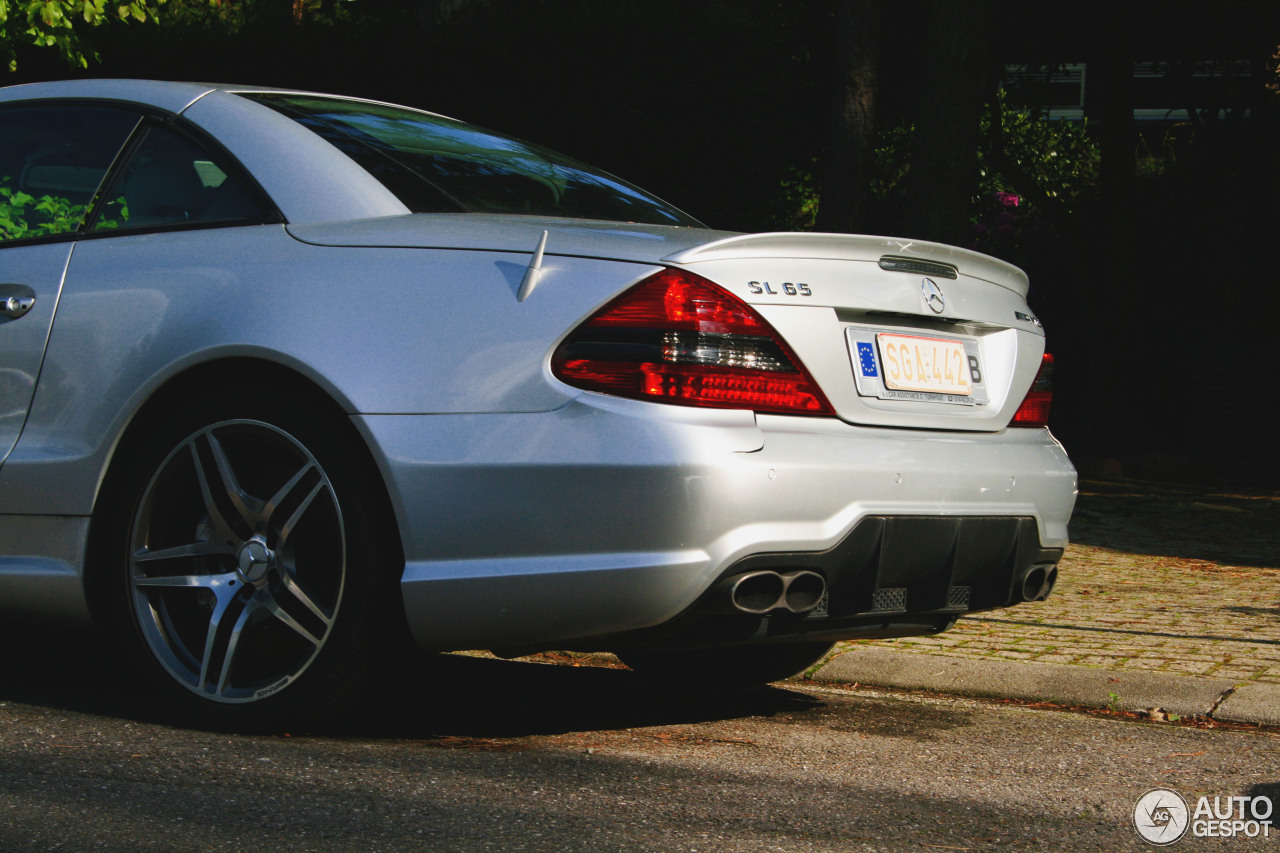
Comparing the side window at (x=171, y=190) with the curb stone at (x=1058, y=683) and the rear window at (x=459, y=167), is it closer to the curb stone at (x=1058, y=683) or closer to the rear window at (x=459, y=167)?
the rear window at (x=459, y=167)

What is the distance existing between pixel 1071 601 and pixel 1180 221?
936 centimetres

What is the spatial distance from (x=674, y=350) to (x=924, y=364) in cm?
74

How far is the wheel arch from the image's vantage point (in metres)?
3.50

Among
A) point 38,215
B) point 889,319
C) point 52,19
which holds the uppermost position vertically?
point 52,19

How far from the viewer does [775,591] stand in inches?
132

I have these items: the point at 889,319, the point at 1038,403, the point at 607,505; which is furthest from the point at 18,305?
the point at 1038,403

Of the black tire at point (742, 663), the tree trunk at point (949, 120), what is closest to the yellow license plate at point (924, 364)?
the black tire at point (742, 663)

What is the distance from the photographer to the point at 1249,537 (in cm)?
954

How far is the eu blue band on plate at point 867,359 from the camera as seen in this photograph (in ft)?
11.6

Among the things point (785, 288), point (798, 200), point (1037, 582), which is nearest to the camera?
point (785, 288)

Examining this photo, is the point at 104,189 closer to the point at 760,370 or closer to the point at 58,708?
the point at 58,708

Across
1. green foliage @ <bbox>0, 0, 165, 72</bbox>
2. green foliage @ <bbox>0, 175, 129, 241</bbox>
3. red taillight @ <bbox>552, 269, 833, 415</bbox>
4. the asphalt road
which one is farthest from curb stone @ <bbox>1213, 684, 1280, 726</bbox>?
green foliage @ <bbox>0, 0, 165, 72</bbox>

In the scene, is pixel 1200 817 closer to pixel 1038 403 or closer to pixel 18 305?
pixel 1038 403

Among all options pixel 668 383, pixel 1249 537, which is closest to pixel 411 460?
pixel 668 383
